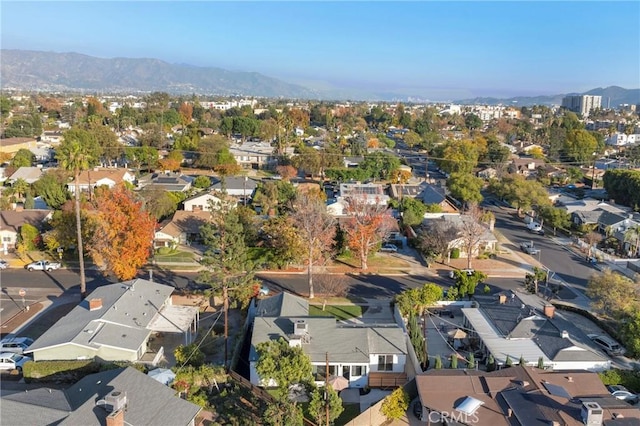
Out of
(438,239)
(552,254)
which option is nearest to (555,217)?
(552,254)

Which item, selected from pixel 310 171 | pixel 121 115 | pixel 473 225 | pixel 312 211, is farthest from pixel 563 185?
pixel 121 115

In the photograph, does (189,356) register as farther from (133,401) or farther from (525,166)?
(525,166)

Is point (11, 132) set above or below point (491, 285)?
above

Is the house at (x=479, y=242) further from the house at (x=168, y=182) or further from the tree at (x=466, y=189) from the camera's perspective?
the house at (x=168, y=182)

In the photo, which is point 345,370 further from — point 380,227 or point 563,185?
point 563,185

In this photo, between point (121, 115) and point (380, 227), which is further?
point (121, 115)

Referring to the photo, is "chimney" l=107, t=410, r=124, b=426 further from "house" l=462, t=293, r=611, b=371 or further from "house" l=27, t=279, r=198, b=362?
"house" l=462, t=293, r=611, b=371
